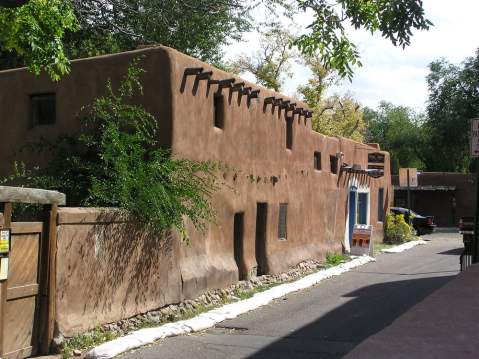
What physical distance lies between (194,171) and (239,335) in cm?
326

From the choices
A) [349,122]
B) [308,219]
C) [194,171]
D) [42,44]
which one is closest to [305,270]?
[308,219]

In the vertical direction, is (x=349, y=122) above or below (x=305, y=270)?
above

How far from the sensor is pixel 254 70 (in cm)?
4284

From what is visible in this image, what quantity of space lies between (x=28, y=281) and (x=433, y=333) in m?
4.97

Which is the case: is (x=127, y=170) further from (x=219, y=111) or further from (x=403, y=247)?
(x=403, y=247)

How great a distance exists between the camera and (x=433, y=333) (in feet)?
22.4

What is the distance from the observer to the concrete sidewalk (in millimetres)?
6098

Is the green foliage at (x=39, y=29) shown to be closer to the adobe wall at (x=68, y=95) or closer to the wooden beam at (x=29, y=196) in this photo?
the adobe wall at (x=68, y=95)

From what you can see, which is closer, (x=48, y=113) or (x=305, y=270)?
(x=48, y=113)

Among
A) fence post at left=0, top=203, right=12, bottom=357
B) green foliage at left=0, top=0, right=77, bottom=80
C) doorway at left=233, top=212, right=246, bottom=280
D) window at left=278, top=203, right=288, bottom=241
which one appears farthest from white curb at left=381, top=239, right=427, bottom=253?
fence post at left=0, top=203, right=12, bottom=357

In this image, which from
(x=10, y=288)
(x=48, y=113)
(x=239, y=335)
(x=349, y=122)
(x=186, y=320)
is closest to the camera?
(x=10, y=288)

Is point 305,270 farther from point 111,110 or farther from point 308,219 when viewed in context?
point 111,110

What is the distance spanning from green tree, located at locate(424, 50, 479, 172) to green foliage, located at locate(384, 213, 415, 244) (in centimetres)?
1735

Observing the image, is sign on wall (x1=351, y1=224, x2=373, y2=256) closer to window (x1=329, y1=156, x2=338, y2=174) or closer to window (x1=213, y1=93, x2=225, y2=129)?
window (x1=329, y1=156, x2=338, y2=174)
